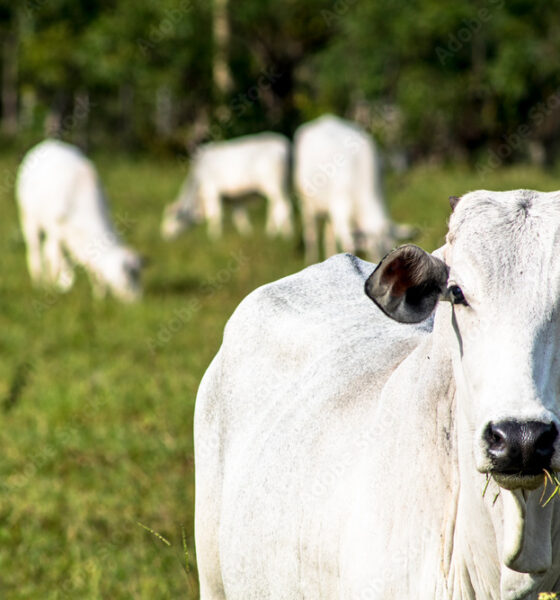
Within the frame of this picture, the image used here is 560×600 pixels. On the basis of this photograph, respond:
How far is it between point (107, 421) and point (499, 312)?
5.09 metres

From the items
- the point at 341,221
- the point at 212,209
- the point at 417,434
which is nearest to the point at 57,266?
the point at 341,221

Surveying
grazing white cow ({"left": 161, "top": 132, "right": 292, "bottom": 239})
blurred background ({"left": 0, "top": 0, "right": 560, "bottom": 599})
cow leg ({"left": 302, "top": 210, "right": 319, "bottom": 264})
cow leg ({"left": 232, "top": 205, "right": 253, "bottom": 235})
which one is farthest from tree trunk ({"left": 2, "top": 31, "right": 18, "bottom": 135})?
cow leg ({"left": 302, "top": 210, "right": 319, "bottom": 264})

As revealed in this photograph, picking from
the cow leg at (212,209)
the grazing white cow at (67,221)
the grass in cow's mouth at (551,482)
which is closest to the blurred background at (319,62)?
the cow leg at (212,209)

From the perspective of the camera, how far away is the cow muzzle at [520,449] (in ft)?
6.65

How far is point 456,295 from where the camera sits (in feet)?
7.64

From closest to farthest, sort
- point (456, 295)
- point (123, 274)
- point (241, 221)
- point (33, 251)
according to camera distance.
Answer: point (456, 295), point (123, 274), point (33, 251), point (241, 221)

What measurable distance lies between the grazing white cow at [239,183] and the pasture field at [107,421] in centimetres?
324

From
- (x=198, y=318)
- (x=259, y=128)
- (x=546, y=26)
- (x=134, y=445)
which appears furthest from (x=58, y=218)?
(x=546, y=26)

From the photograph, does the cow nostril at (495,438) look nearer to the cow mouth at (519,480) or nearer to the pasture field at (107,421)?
the cow mouth at (519,480)

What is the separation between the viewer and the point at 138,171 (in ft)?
80.3

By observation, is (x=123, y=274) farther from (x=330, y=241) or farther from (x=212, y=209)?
(x=212, y=209)

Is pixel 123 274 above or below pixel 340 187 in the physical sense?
below

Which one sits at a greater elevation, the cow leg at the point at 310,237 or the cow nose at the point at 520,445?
the cow nose at the point at 520,445

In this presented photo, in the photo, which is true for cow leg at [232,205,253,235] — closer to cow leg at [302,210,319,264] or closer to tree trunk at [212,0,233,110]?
cow leg at [302,210,319,264]
